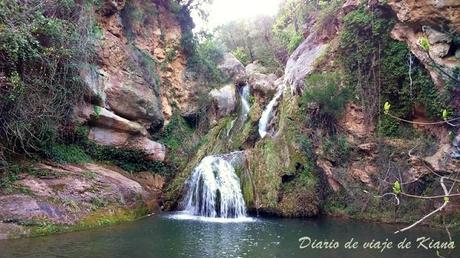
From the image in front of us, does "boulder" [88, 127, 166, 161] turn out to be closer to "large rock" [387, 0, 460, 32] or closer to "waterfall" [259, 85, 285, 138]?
"waterfall" [259, 85, 285, 138]

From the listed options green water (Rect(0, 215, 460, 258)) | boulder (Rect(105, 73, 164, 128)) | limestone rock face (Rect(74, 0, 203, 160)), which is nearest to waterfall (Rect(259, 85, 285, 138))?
limestone rock face (Rect(74, 0, 203, 160))

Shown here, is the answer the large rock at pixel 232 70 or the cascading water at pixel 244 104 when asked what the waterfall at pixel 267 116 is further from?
the large rock at pixel 232 70

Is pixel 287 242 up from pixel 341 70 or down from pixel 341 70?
down

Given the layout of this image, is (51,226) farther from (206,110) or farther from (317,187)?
(206,110)

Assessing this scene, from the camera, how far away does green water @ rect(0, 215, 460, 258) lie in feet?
28.4

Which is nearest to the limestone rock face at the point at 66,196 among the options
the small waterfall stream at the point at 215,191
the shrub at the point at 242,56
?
the small waterfall stream at the point at 215,191

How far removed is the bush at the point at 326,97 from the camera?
15578mm

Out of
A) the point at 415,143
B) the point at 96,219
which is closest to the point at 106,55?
the point at 96,219

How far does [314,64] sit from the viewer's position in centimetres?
1766

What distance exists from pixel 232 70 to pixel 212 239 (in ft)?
55.3

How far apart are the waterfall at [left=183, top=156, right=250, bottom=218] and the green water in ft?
5.74

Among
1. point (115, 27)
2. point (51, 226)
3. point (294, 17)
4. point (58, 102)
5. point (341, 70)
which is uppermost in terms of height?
point (294, 17)

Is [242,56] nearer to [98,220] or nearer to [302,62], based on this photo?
[302,62]

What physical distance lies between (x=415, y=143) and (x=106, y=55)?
13025 mm
